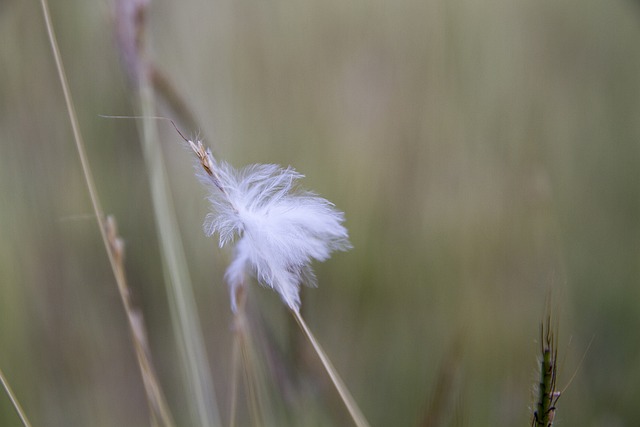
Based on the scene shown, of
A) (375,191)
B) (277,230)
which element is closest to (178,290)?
(277,230)

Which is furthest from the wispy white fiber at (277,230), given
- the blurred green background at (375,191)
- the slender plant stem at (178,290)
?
the blurred green background at (375,191)

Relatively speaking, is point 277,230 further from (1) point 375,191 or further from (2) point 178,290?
(1) point 375,191

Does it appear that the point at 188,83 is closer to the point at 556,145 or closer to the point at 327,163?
the point at 327,163

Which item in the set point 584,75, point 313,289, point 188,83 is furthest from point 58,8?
point 584,75

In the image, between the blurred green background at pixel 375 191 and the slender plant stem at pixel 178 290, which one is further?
the blurred green background at pixel 375 191

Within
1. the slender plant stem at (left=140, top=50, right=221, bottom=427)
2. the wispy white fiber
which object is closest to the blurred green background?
the slender plant stem at (left=140, top=50, right=221, bottom=427)

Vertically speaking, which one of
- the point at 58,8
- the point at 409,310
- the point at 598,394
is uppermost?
the point at 58,8

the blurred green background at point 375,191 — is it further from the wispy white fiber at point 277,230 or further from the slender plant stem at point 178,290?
the wispy white fiber at point 277,230

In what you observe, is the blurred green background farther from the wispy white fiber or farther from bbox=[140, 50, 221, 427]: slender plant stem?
the wispy white fiber
